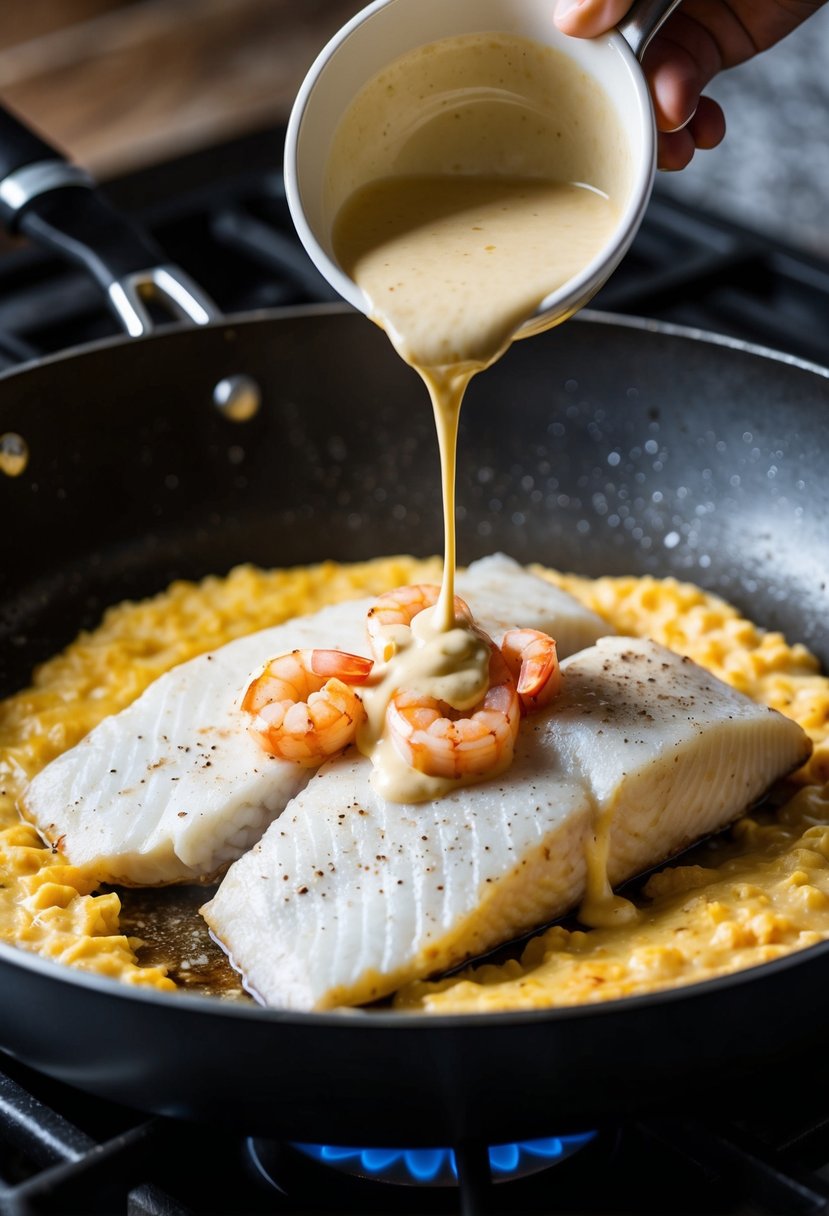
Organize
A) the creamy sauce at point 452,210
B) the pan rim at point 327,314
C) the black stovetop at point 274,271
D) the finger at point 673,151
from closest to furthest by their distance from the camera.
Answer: the creamy sauce at point 452,210 → the finger at point 673,151 → the pan rim at point 327,314 → the black stovetop at point 274,271

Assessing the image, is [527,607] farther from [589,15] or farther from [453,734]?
[589,15]

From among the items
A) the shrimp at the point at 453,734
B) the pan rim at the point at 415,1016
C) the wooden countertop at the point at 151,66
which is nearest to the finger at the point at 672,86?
the shrimp at the point at 453,734

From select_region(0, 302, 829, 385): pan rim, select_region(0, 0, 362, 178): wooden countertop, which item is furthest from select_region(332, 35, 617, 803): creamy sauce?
select_region(0, 0, 362, 178): wooden countertop

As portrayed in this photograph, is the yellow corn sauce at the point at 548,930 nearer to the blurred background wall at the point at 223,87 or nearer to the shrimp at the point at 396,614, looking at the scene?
the shrimp at the point at 396,614

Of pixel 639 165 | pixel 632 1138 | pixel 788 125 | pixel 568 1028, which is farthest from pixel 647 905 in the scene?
pixel 788 125

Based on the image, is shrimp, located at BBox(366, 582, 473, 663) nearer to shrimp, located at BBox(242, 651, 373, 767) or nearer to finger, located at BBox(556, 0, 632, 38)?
shrimp, located at BBox(242, 651, 373, 767)

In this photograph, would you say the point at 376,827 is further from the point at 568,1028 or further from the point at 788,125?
the point at 788,125

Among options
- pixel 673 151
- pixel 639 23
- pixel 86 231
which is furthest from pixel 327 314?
pixel 639 23
